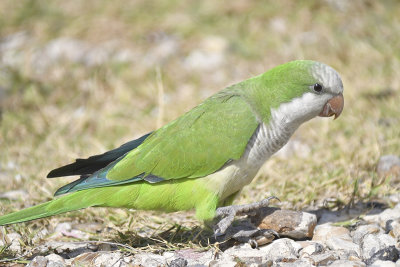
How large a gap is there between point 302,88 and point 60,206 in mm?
1669

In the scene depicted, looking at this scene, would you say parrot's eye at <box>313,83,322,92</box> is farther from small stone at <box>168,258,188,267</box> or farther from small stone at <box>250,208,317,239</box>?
small stone at <box>168,258,188,267</box>

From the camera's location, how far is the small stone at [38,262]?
328cm

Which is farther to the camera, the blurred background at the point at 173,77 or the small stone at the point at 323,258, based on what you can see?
the blurred background at the point at 173,77

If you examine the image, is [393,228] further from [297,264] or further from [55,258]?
[55,258]

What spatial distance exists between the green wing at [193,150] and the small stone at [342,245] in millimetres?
760

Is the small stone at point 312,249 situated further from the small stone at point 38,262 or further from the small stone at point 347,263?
the small stone at point 38,262

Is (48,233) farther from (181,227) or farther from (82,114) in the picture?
(82,114)

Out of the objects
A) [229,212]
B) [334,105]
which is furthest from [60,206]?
[334,105]

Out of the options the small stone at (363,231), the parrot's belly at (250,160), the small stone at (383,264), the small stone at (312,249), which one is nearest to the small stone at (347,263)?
the small stone at (383,264)

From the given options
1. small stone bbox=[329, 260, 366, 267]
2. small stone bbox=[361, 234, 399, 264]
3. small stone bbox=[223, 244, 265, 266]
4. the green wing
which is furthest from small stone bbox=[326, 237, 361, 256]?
the green wing

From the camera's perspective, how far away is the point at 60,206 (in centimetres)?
343

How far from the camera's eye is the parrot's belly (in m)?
3.44

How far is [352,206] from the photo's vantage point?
13.3 feet

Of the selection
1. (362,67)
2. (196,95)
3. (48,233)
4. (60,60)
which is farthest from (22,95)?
(362,67)
